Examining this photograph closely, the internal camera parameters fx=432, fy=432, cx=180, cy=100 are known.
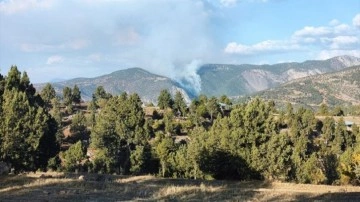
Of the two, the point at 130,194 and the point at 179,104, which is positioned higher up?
the point at 179,104

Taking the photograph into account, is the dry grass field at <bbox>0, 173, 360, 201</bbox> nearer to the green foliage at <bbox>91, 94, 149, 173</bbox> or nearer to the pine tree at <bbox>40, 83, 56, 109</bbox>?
the green foliage at <bbox>91, 94, 149, 173</bbox>

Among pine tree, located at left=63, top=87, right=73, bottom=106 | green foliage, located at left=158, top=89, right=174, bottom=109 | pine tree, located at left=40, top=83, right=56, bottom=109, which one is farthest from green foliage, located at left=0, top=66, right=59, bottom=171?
pine tree, located at left=63, top=87, right=73, bottom=106

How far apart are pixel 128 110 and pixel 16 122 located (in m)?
28.6

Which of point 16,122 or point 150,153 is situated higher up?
point 16,122

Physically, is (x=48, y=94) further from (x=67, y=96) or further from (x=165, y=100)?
(x=165, y=100)

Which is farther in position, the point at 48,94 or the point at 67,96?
the point at 67,96

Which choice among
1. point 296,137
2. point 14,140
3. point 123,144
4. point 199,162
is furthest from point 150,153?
point 296,137

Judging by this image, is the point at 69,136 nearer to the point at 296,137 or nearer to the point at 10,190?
the point at 296,137

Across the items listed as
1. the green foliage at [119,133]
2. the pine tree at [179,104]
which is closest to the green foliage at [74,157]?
the green foliage at [119,133]

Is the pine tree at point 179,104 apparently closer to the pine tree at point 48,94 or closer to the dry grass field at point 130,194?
the pine tree at point 48,94

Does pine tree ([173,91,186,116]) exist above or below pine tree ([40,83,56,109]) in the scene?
below

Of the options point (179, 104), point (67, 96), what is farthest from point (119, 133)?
point (67, 96)

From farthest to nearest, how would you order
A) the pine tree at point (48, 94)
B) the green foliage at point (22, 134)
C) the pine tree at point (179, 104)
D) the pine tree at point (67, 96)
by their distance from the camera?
the pine tree at point (67, 96) < the pine tree at point (179, 104) < the pine tree at point (48, 94) < the green foliage at point (22, 134)

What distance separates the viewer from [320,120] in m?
151
